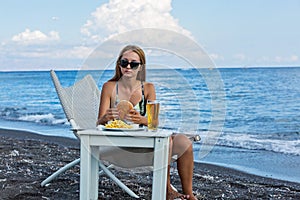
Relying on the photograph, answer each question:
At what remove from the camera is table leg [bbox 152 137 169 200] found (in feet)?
7.73

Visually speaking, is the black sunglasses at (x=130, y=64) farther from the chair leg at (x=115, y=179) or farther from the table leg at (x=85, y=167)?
the chair leg at (x=115, y=179)

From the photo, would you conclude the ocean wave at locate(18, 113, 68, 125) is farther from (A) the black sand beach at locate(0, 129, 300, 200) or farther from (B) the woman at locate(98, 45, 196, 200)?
(B) the woman at locate(98, 45, 196, 200)

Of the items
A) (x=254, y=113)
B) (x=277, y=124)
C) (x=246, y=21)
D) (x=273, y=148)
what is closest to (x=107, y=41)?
(x=273, y=148)

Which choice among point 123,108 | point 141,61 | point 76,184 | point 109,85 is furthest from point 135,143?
point 76,184

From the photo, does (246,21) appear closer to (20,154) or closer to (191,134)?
(20,154)

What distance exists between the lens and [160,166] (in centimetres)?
244

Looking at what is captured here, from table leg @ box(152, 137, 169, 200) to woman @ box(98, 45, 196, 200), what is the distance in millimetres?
234

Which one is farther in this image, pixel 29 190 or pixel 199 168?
pixel 199 168

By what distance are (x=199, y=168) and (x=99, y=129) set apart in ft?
9.68

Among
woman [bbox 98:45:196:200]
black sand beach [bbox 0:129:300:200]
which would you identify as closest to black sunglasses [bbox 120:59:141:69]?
woman [bbox 98:45:196:200]

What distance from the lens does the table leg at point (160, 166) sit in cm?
236

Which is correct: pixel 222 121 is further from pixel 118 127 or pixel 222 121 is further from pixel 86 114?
pixel 86 114

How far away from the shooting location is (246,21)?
21906 mm

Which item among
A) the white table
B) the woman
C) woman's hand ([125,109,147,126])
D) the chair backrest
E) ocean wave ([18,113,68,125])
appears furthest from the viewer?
ocean wave ([18,113,68,125])
